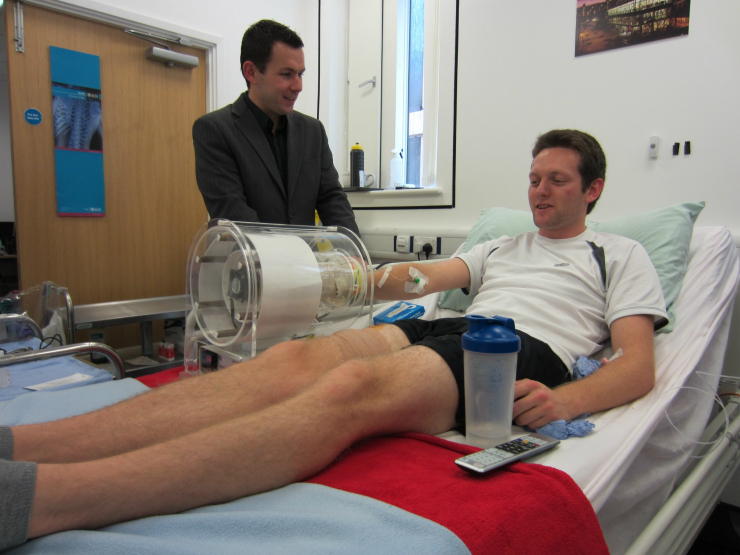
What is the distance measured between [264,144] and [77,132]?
1609 mm

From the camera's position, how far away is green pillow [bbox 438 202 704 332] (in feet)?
5.11

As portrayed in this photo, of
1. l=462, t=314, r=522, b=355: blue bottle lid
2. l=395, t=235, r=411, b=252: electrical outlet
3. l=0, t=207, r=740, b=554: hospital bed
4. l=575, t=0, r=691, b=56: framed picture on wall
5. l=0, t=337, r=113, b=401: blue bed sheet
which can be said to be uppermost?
l=575, t=0, r=691, b=56: framed picture on wall

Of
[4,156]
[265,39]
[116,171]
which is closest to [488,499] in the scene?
[265,39]

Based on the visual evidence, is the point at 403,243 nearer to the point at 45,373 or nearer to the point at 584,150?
the point at 584,150

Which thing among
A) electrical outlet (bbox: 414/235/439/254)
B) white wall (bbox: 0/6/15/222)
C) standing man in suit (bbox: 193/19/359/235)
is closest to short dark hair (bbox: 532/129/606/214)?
standing man in suit (bbox: 193/19/359/235)

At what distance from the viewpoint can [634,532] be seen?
1030 mm

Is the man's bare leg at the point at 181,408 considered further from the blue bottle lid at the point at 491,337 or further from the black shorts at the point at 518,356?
the blue bottle lid at the point at 491,337

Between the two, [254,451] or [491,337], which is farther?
[491,337]

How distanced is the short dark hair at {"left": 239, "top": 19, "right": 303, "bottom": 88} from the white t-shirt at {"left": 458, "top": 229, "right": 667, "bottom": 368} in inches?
50.4

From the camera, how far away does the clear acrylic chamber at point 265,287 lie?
1.17m

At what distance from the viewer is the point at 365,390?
0.93 meters

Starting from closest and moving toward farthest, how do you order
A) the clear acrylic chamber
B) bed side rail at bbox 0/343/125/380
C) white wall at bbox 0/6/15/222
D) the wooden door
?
the clear acrylic chamber < bed side rail at bbox 0/343/125/380 < the wooden door < white wall at bbox 0/6/15/222

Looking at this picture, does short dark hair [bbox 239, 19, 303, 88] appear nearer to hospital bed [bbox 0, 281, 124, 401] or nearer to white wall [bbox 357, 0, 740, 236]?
white wall [bbox 357, 0, 740, 236]

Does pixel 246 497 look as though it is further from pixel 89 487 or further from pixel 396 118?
pixel 396 118
